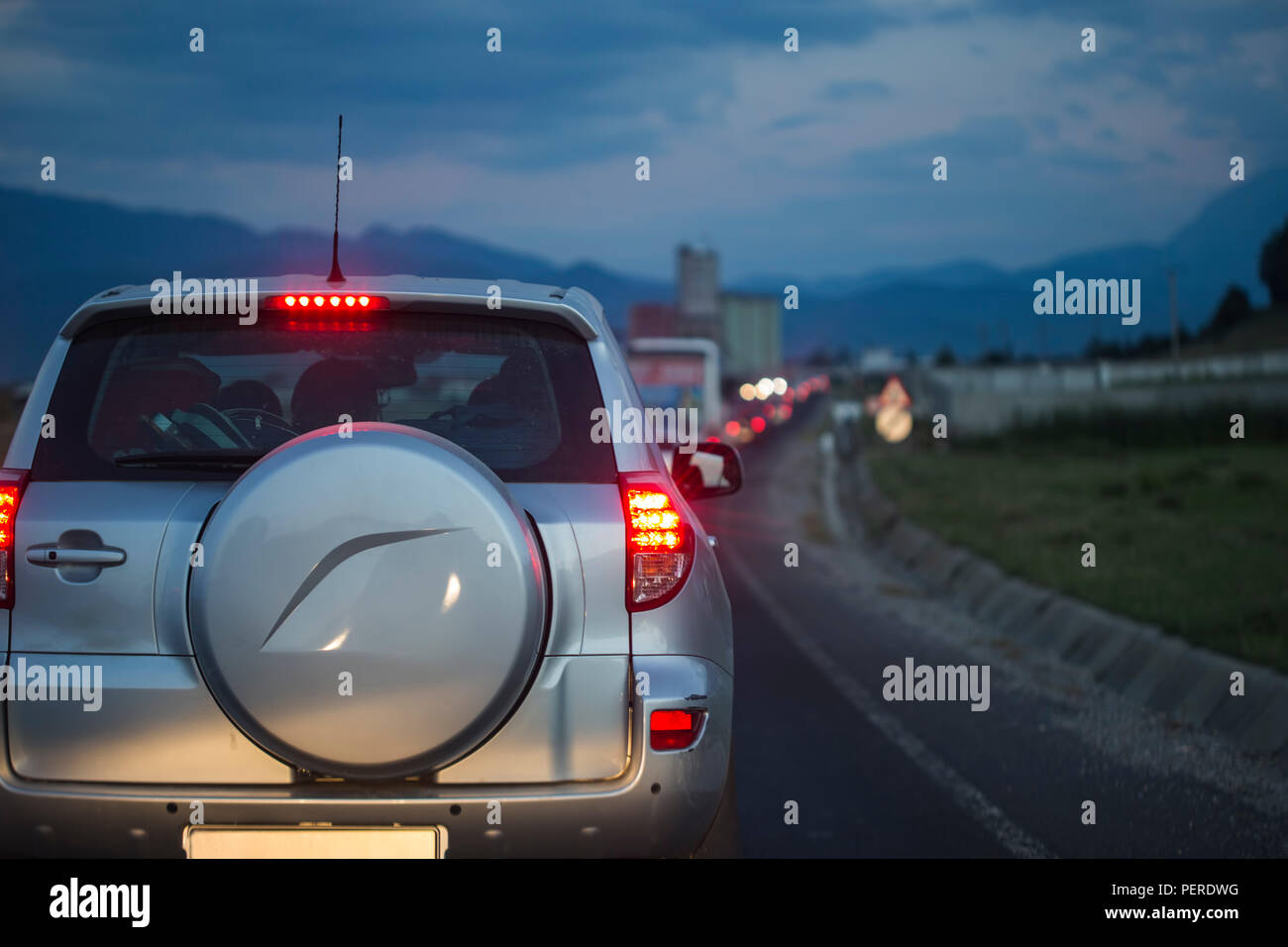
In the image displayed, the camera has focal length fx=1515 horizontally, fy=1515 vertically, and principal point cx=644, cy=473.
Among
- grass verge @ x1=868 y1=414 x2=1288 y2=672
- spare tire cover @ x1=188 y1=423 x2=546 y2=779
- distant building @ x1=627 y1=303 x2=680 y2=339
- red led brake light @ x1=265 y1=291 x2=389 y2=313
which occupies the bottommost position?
grass verge @ x1=868 y1=414 x2=1288 y2=672

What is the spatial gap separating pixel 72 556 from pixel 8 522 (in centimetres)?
22

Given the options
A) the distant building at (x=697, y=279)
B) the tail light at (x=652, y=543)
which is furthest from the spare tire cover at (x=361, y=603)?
the distant building at (x=697, y=279)

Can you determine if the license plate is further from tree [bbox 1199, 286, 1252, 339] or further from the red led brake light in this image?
tree [bbox 1199, 286, 1252, 339]

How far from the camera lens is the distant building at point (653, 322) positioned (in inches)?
2884

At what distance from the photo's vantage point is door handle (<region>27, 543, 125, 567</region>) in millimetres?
3502

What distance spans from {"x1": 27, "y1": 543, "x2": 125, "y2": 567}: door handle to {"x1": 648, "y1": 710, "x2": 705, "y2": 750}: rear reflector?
4.28 feet

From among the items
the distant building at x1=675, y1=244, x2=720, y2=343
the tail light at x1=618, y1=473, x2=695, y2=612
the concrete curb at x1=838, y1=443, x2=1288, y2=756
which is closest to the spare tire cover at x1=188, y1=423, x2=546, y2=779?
the tail light at x1=618, y1=473, x2=695, y2=612

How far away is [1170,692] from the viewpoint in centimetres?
883

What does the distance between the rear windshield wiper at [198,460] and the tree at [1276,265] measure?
12431 cm

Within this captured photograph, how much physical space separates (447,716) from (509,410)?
948mm

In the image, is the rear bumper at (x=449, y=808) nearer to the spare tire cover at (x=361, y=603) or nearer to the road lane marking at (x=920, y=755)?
the spare tire cover at (x=361, y=603)

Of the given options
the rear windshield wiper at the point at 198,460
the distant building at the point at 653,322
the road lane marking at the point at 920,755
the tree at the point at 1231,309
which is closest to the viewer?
the rear windshield wiper at the point at 198,460

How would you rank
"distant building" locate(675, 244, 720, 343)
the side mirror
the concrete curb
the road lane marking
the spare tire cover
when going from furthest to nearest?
"distant building" locate(675, 244, 720, 343)
the concrete curb
the road lane marking
the side mirror
the spare tire cover
